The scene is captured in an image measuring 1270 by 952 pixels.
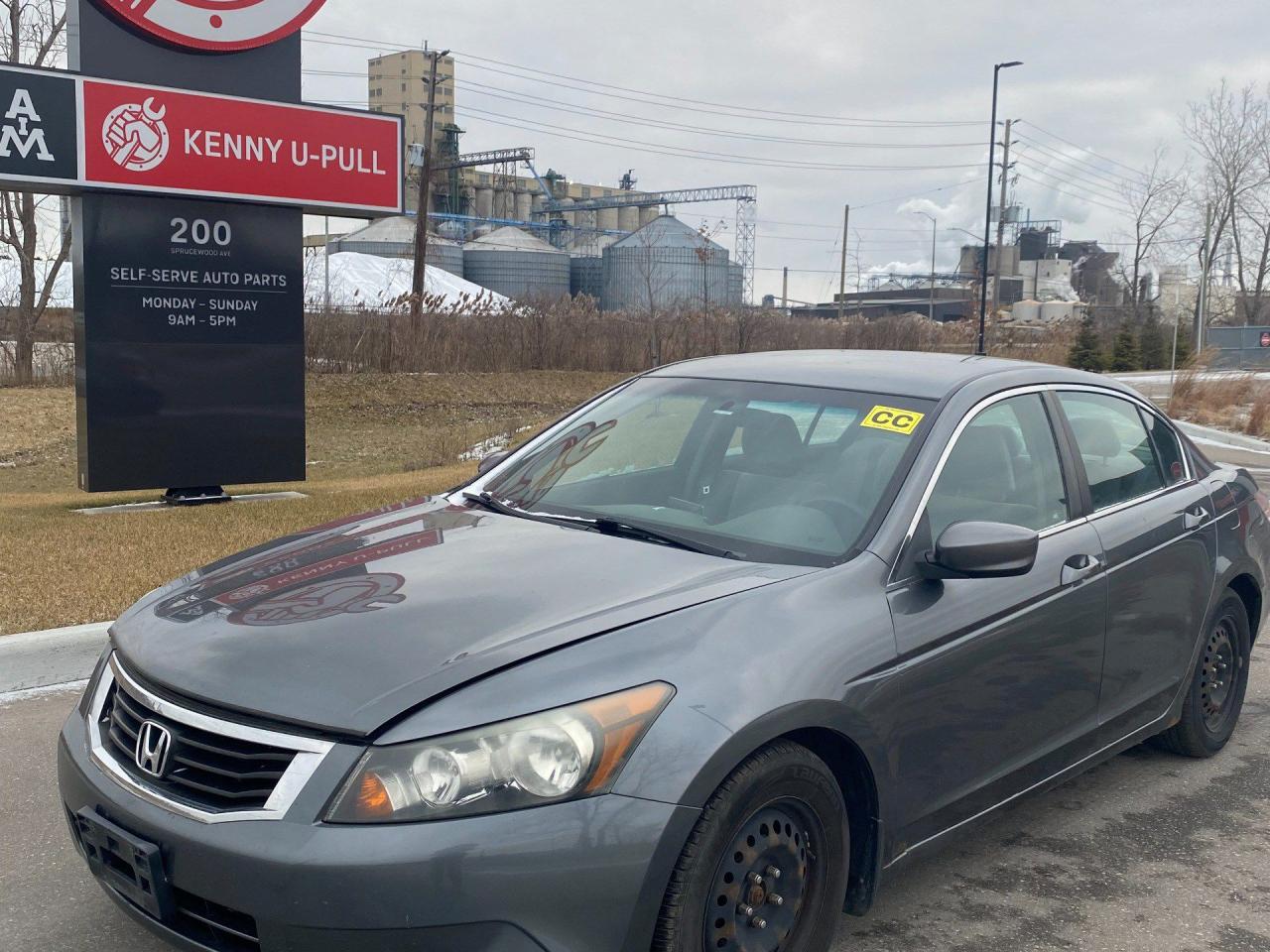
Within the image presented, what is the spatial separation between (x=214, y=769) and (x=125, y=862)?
0.33 meters

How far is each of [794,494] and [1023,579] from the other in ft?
2.48

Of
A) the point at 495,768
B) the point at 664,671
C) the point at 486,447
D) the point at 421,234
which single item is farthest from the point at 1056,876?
the point at 421,234

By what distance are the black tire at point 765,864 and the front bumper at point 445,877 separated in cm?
10

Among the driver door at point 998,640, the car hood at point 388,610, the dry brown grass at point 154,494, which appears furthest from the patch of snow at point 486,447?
the car hood at point 388,610

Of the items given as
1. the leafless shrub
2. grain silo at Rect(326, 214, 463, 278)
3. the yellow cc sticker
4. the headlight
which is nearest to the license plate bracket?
the headlight

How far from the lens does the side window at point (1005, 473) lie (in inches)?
146

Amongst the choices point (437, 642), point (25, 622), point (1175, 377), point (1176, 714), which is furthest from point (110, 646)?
point (1175, 377)

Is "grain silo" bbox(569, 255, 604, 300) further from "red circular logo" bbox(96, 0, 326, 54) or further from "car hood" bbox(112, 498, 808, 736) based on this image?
"car hood" bbox(112, 498, 808, 736)

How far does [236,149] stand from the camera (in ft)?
35.5

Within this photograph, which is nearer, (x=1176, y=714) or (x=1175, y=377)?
(x=1176, y=714)

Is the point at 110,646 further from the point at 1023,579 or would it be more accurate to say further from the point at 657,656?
the point at 1023,579

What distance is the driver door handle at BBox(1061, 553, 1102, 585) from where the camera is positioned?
152 inches

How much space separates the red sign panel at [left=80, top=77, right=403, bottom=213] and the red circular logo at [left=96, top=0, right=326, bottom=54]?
1.58ft

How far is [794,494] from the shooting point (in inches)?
144
